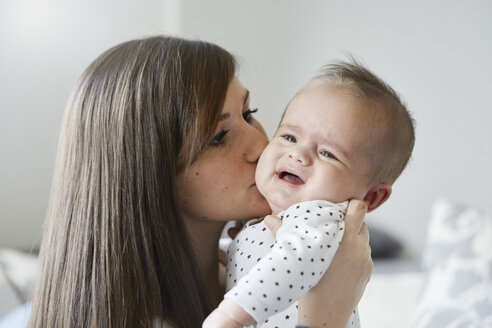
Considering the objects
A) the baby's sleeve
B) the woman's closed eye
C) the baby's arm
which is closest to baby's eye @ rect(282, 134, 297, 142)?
the woman's closed eye

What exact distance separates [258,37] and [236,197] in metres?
2.63

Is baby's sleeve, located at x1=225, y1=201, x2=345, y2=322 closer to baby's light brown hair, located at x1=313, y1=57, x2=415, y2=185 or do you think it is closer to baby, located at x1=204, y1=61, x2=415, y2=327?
baby, located at x1=204, y1=61, x2=415, y2=327

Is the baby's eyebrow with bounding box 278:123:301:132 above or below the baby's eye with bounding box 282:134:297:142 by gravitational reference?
above

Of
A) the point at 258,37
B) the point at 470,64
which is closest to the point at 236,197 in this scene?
the point at 470,64

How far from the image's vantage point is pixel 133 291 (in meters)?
1.12

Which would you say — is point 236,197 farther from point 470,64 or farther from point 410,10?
point 410,10

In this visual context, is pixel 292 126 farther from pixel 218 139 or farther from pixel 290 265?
pixel 290 265

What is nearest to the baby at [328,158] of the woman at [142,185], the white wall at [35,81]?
the woman at [142,185]

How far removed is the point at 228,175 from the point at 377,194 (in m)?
0.32

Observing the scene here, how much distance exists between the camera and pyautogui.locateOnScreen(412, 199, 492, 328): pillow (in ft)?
6.31

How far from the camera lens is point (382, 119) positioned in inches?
43.4

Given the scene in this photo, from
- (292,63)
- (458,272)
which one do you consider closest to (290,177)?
(458,272)

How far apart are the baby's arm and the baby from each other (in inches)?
6.9

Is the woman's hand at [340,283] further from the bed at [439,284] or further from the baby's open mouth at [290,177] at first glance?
the bed at [439,284]
